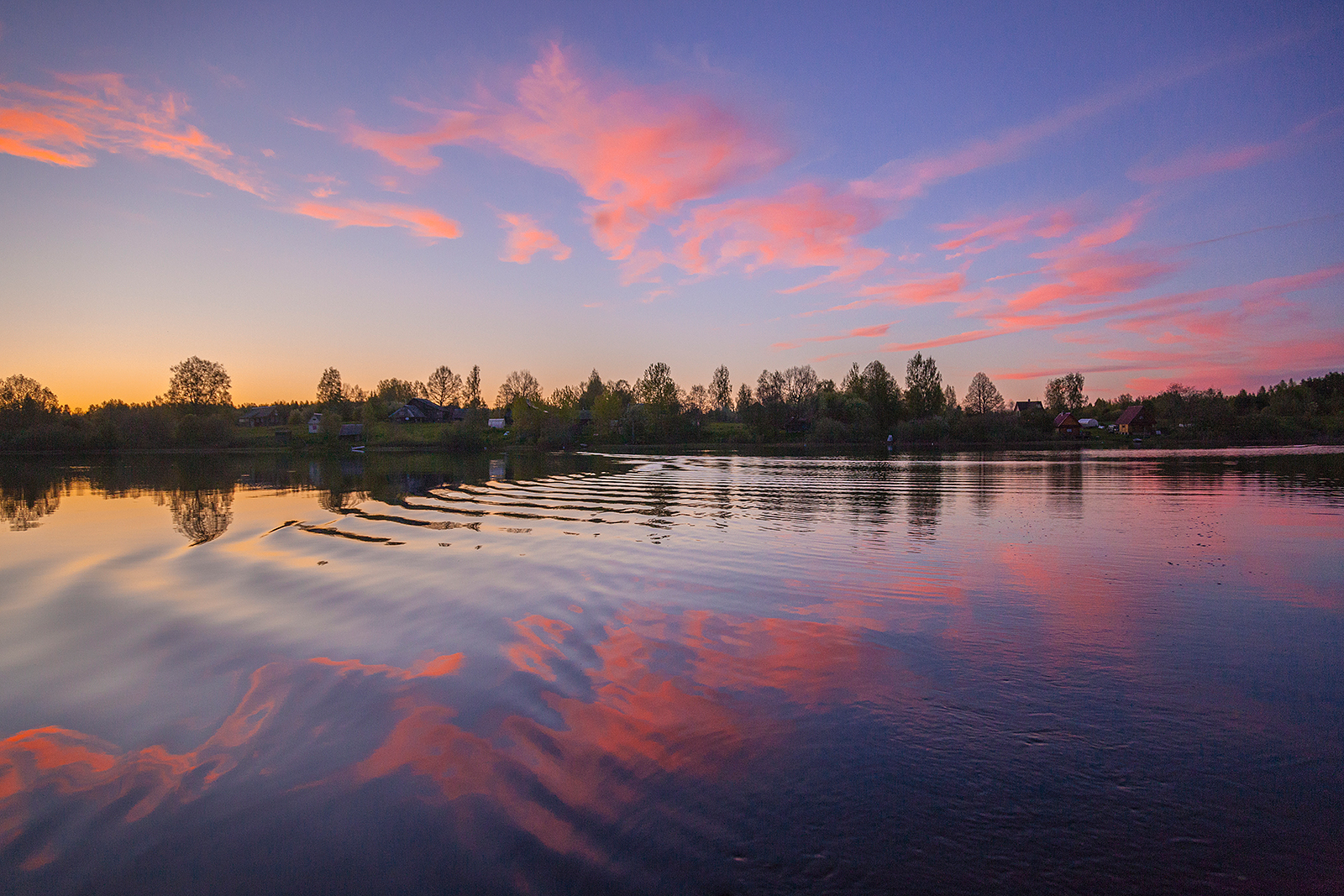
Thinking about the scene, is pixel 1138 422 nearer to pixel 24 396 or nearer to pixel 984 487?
pixel 984 487

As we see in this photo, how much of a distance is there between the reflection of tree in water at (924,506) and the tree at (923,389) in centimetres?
9145

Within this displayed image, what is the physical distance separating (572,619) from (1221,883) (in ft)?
23.7

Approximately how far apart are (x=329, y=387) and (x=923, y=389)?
5162 inches

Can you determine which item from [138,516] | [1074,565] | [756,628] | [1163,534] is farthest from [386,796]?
[138,516]

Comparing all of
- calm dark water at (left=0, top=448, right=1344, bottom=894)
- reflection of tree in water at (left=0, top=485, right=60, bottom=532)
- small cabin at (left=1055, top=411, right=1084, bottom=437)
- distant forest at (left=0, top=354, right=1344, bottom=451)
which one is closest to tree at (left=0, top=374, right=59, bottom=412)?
distant forest at (left=0, top=354, right=1344, bottom=451)

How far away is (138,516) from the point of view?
68.2 ft

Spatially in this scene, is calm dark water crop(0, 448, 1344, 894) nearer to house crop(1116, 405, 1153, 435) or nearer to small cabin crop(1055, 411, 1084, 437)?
house crop(1116, 405, 1153, 435)

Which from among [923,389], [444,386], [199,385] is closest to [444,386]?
[444,386]

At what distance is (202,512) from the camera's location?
2169 centimetres

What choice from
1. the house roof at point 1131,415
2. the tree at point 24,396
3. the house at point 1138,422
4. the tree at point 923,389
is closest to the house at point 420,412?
the tree at point 24,396

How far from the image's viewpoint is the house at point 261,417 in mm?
147500

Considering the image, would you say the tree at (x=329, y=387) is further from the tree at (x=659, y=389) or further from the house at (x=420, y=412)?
the tree at (x=659, y=389)

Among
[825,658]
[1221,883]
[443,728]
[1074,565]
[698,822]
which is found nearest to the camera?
[1221,883]

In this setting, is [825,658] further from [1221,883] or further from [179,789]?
[179,789]
